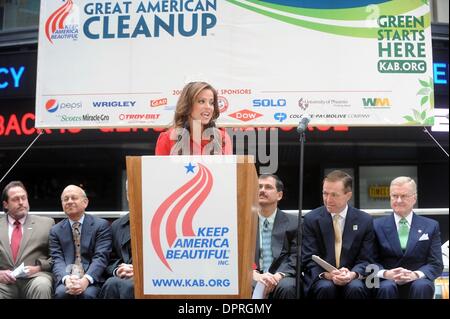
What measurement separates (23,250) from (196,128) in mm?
1761

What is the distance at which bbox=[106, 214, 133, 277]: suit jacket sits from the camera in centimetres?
411

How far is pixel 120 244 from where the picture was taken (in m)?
4.15

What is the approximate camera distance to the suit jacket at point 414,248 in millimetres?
4004

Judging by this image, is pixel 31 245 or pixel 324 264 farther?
pixel 31 245

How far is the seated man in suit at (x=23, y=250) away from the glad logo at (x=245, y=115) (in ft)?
6.43

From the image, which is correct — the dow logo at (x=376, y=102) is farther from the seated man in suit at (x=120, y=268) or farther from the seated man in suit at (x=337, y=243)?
the seated man in suit at (x=120, y=268)

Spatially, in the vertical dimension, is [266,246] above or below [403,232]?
below

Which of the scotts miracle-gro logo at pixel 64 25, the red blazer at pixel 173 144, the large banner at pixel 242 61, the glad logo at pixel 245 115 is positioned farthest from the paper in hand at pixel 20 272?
the scotts miracle-gro logo at pixel 64 25

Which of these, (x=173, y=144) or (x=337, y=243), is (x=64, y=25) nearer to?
(x=173, y=144)

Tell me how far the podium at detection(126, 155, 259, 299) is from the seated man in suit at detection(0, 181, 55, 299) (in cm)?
155

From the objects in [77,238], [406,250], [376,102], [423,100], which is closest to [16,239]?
[77,238]

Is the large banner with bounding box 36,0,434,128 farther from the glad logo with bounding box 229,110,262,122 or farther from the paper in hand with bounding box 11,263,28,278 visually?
the paper in hand with bounding box 11,263,28,278

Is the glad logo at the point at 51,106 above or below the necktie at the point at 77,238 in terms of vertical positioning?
above

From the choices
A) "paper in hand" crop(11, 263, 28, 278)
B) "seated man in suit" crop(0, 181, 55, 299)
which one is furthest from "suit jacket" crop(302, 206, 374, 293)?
"paper in hand" crop(11, 263, 28, 278)
